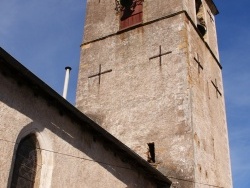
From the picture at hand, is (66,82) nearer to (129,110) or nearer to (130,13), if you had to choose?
(129,110)

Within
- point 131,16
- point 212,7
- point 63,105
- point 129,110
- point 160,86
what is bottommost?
point 63,105

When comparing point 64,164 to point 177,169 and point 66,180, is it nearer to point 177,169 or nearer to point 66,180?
point 66,180

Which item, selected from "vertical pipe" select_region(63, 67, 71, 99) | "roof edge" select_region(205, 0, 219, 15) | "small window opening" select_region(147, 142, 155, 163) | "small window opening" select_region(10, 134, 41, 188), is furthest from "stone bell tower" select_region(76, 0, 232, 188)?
"small window opening" select_region(10, 134, 41, 188)

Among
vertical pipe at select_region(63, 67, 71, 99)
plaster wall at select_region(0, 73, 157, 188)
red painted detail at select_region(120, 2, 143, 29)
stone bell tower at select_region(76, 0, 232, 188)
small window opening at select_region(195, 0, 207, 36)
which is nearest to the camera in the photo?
plaster wall at select_region(0, 73, 157, 188)

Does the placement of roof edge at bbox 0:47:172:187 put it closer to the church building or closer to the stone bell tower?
the church building

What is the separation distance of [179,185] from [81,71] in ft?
18.7

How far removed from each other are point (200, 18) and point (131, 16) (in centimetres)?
288

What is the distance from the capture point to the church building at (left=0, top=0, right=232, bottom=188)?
735 centimetres

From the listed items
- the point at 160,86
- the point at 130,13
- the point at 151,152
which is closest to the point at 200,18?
the point at 130,13

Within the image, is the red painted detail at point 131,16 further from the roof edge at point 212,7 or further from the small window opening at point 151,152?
the small window opening at point 151,152

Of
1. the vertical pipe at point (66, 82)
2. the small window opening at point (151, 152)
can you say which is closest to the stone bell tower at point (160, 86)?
the small window opening at point (151, 152)

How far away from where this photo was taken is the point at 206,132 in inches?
489

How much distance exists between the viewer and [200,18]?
15914mm

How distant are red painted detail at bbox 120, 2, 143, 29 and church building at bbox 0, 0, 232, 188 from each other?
0.15ft
